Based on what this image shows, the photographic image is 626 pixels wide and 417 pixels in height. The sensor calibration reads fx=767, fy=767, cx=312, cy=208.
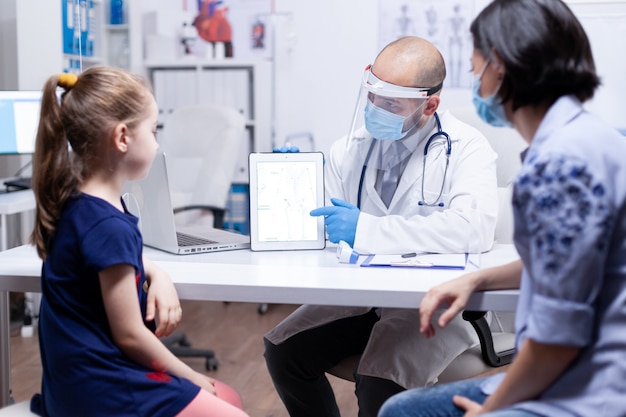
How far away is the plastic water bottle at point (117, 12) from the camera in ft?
14.2

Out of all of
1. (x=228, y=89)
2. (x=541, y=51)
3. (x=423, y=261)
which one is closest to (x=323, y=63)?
(x=228, y=89)

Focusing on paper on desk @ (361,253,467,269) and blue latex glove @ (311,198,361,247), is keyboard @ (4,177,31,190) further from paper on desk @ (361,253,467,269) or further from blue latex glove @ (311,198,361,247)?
paper on desk @ (361,253,467,269)

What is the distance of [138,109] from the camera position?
1306mm

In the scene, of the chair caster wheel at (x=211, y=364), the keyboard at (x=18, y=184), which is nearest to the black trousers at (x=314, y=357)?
the chair caster wheel at (x=211, y=364)

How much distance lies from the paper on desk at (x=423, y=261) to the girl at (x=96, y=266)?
1.37 ft

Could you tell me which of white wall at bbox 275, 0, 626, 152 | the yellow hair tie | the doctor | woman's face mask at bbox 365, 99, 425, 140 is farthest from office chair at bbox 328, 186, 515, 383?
white wall at bbox 275, 0, 626, 152

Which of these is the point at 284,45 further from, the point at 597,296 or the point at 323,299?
the point at 597,296

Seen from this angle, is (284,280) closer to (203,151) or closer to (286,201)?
(286,201)

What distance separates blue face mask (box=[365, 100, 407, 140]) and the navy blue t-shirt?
774 millimetres

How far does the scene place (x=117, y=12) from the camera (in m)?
4.36

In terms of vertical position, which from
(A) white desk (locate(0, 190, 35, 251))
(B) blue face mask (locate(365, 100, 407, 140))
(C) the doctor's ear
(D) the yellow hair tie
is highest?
(D) the yellow hair tie

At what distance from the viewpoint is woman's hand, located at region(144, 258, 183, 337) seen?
1348mm

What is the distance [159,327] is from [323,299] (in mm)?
301

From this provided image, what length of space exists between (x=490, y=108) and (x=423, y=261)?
43 cm
